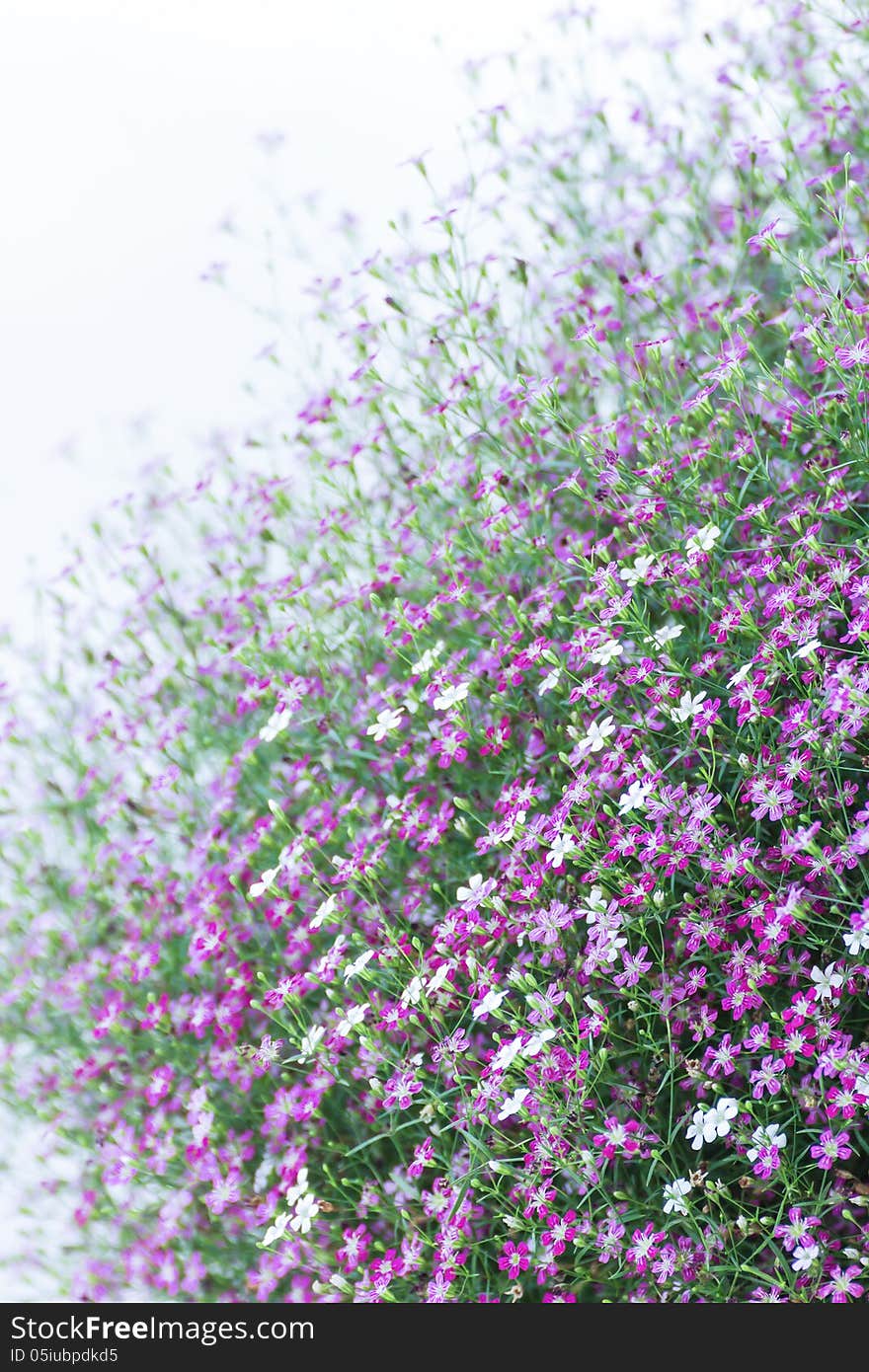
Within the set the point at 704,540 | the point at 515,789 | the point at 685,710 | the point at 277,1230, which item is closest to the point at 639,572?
the point at 704,540

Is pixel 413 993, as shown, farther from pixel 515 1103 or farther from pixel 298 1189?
pixel 298 1189

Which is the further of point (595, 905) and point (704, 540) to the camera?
point (704, 540)


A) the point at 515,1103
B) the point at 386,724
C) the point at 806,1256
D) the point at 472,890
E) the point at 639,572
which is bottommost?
the point at 806,1256

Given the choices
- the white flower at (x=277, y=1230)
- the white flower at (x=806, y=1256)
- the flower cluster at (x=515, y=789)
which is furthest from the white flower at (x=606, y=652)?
the white flower at (x=277, y=1230)

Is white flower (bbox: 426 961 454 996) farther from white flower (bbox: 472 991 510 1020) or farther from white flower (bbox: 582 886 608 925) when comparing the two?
white flower (bbox: 582 886 608 925)

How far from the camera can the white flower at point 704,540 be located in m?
1.46

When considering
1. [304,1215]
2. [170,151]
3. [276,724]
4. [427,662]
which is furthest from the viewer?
[170,151]

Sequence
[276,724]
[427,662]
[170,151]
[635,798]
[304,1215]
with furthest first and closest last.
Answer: [170,151]
[276,724]
[427,662]
[304,1215]
[635,798]

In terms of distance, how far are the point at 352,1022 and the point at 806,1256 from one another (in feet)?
1.78

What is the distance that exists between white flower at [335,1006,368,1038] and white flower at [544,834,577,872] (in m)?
0.29

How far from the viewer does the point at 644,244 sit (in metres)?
2.23

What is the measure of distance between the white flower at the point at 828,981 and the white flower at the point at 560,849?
0.91 feet

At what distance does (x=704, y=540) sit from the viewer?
1.47 metres

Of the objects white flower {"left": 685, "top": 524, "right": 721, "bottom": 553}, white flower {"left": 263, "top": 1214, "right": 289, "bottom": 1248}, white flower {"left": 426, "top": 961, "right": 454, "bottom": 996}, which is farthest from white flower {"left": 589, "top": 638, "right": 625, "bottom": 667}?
white flower {"left": 263, "top": 1214, "right": 289, "bottom": 1248}
